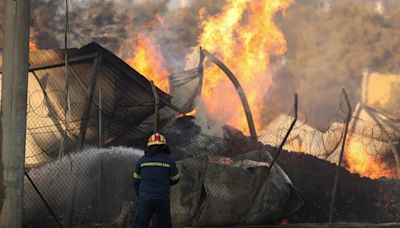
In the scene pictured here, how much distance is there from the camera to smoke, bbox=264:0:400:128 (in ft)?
174

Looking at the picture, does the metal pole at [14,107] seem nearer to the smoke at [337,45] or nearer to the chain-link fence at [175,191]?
the chain-link fence at [175,191]

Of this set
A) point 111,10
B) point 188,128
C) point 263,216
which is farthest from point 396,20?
point 263,216

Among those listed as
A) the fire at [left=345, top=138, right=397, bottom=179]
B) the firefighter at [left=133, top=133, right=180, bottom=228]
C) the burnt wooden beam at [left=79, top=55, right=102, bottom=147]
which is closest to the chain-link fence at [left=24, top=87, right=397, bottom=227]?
the burnt wooden beam at [left=79, top=55, right=102, bottom=147]

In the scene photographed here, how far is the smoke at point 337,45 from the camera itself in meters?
53.1

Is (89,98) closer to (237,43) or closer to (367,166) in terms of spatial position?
(367,166)

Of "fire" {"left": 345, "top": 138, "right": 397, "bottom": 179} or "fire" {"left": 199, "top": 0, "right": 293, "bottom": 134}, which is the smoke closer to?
"fire" {"left": 199, "top": 0, "right": 293, "bottom": 134}

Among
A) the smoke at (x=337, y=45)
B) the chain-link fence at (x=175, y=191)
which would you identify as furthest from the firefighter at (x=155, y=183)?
the smoke at (x=337, y=45)

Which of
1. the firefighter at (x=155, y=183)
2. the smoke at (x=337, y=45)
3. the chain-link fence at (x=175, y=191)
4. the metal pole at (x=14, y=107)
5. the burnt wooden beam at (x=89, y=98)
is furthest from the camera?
the smoke at (x=337, y=45)

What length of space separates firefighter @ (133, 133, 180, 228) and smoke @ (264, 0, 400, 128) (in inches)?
1691

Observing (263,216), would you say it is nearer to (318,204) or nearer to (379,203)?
(318,204)

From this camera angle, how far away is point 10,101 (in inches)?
374

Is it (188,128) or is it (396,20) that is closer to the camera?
(188,128)

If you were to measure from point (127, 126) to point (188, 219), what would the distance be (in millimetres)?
5814

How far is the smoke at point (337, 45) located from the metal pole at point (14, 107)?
4228 cm
